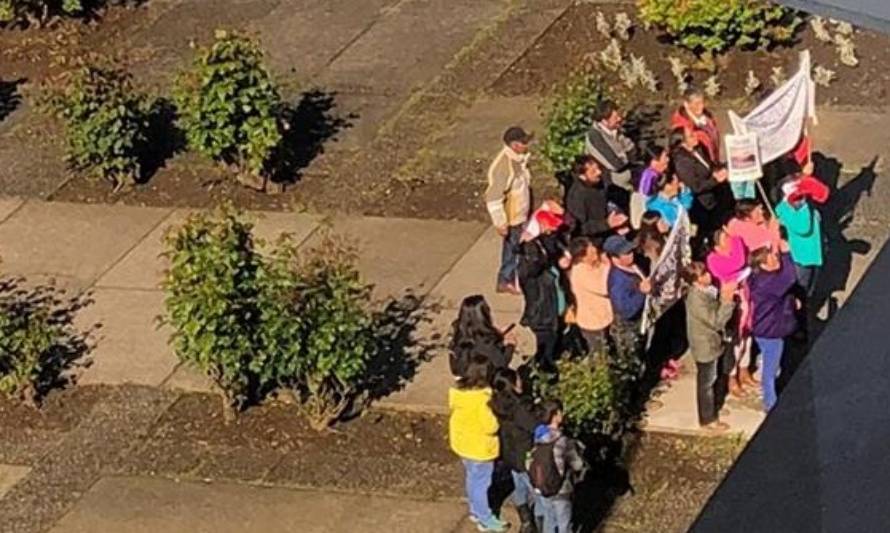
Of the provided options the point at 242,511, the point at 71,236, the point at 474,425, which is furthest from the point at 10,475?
the point at 71,236

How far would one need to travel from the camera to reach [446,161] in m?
17.5

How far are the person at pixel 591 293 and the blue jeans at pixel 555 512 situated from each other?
159 centimetres

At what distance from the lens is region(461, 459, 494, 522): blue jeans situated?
12086 mm

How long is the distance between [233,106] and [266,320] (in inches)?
151

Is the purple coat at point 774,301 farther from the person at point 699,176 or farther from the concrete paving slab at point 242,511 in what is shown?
the concrete paving slab at point 242,511

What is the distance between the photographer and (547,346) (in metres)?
13.6

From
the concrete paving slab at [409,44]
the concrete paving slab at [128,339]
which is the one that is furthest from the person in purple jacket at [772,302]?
the concrete paving slab at [409,44]

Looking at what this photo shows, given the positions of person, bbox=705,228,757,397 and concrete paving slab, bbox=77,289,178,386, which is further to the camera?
concrete paving slab, bbox=77,289,178,386

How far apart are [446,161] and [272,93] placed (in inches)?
59.1

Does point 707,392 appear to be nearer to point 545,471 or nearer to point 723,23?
point 545,471

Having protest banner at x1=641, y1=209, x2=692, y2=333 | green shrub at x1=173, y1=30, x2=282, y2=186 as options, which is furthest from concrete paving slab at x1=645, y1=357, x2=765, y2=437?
green shrub at x1=173, y1=30, x2=282, y2=186

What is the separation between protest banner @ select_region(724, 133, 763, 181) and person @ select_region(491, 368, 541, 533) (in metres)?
2.97

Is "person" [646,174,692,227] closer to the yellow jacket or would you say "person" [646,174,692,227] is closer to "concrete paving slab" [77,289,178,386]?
the yellow jacket

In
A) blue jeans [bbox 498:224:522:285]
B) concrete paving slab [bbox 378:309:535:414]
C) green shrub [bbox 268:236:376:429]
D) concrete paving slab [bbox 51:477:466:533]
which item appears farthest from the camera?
blue jeans [bbox 498:224:522:285]
